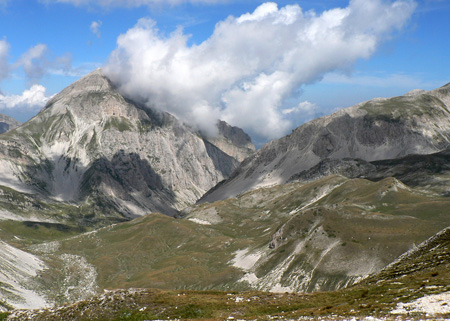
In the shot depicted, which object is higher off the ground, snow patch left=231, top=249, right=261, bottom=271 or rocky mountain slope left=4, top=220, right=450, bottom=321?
rocky mountain slope left=4, top=220, right=450, bottom=321

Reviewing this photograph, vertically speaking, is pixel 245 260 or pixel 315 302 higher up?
pixel 315 302

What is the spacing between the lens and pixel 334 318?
36.7 m

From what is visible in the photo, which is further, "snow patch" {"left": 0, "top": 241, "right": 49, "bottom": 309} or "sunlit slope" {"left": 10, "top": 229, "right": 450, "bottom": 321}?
"snow patch" {"left": 0, "top": 241, "right": 49, "bottom": 309}

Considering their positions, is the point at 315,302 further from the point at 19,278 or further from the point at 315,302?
the point at 19,278

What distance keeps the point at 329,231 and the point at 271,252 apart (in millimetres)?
25349

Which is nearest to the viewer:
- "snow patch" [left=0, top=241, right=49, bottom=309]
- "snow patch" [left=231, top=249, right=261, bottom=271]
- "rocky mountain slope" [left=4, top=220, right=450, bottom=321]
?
"rocky mountain slope" [left=4, top=220, right=450, bottom=321]

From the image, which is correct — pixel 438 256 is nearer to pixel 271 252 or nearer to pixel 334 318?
pixel 334 318

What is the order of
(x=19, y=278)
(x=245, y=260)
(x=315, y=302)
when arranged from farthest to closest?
1. (x=245, y=260)
2. (x=19, y=278)
3. (x=315, y=302)

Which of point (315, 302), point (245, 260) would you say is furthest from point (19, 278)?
point (315, 302)

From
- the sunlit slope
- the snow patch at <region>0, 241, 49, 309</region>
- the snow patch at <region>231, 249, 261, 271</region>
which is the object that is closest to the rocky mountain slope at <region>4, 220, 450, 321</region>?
the sunlit slope

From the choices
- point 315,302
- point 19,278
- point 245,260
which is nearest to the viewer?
point 315,302

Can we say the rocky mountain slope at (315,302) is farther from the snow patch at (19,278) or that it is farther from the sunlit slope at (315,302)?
the snow patch at (19,278)

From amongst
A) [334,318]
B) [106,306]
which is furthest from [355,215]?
[334,318]

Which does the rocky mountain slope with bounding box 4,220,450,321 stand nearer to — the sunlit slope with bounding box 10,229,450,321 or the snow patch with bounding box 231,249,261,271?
the sunlit slope with bounding box 10,229,450,321
